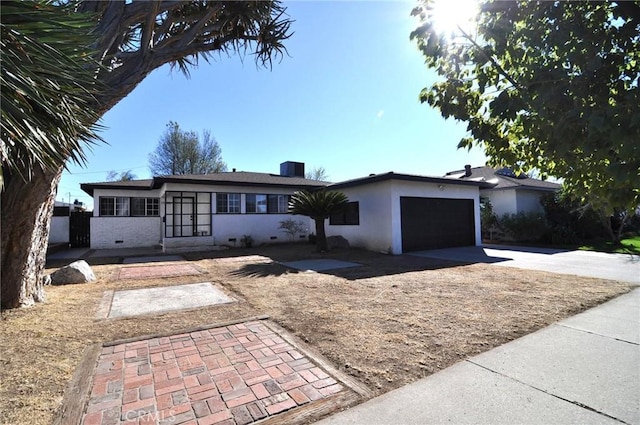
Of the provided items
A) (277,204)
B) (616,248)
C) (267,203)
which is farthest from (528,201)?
(267,203)

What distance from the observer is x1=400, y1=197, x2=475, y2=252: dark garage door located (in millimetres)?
12547

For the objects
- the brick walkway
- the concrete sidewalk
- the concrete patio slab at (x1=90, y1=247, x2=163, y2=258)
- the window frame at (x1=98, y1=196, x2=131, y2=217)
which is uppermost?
the window frame at (x1=98, y1=196, x2=131, y2=217)

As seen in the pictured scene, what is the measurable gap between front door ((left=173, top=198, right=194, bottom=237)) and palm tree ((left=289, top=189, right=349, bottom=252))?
22.7 ft

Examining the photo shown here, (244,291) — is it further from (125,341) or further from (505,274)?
(505,274)

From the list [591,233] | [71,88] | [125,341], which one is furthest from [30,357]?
[591,233]

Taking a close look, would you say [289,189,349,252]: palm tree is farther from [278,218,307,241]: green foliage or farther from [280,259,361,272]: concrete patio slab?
[278,218,307,241]: green foliage

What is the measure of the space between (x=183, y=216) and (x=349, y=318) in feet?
47.3

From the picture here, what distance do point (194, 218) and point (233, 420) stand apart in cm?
1529

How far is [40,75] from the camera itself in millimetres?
2424

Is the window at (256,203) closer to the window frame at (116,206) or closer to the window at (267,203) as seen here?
the window at (267,203)

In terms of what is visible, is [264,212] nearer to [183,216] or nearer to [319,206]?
[183,216]

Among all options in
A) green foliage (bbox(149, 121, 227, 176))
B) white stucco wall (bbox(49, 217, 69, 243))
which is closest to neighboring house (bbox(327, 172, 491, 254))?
white stucco wall (bbox(49, 217, 69, 243))

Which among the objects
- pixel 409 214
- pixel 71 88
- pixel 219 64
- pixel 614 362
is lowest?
pixel 614 362

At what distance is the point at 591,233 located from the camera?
1656cm
